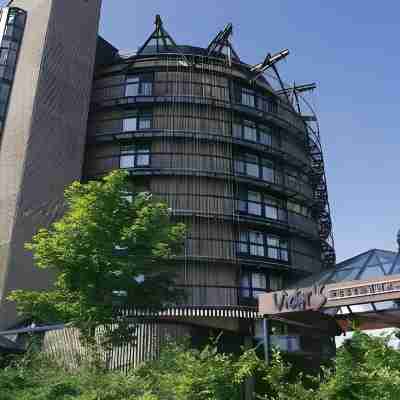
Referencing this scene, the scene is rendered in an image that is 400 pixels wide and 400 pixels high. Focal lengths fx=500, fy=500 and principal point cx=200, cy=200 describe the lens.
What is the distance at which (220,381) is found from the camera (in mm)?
13102

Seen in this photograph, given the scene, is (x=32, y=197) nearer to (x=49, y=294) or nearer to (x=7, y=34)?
(x=49, y=294)

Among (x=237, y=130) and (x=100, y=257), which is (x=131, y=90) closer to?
(x=237, y=130)

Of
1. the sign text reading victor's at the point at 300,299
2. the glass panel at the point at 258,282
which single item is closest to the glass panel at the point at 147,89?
the glass panel at the point at 258,282

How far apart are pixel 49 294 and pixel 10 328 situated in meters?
9.09

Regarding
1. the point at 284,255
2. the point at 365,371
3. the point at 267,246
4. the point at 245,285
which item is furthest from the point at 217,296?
the point at 365,371

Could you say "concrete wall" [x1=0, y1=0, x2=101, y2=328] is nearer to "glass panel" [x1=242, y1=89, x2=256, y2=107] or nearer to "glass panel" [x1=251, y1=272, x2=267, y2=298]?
"glass panel" [x1=242, y1=89, x2=256, y2=107]

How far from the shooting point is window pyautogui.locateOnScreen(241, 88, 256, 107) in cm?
3903

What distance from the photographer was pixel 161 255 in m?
22.4

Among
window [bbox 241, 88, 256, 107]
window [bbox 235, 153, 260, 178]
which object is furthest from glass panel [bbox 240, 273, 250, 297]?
window [bbox 241, 88, 256, 107]

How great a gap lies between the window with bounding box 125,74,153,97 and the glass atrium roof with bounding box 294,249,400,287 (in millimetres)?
19671

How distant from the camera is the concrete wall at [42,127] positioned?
30.3 m

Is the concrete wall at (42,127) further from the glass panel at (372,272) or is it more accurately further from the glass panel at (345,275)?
the glass panel at (372,272)

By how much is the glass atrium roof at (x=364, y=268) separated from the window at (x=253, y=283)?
7.07 metres

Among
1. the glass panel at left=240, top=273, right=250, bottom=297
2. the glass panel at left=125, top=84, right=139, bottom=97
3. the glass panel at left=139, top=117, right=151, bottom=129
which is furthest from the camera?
the glass panel at left=125, top=84, right=139, bottom=97
